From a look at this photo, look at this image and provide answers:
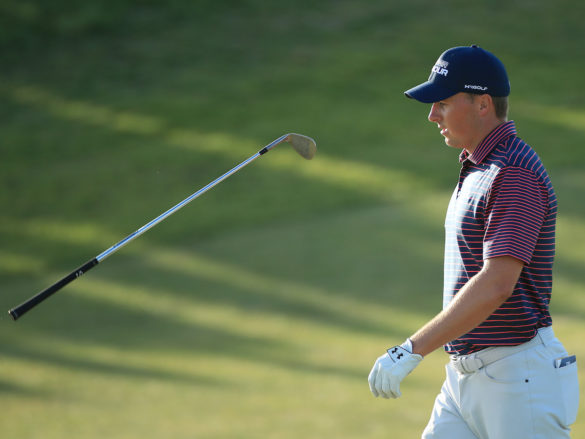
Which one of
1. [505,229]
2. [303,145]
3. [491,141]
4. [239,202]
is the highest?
[239,202]

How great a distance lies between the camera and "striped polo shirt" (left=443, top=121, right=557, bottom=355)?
2.14m

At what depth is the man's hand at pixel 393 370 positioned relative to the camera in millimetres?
2152

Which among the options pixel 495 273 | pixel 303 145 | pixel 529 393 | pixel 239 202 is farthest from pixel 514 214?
pixel 239 202

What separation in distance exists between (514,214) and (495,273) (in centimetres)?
15

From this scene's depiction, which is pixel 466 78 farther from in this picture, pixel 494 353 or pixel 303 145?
pixel 303 145

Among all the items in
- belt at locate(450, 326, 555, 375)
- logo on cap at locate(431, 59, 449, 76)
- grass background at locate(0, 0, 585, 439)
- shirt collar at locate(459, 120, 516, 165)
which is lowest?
belt at locate(450, 326, 555, 375)

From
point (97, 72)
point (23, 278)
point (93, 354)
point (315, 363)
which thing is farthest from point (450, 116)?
point (97, 72)

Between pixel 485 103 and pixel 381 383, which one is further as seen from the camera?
pixel 485 103

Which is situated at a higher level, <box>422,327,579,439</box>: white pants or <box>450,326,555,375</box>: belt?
<box>450,326,555,375</box>: belt

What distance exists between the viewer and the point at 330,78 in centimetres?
1082

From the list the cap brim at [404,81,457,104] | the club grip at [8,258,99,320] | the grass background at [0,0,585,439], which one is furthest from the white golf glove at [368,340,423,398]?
the grass background at [0,0,585,439]

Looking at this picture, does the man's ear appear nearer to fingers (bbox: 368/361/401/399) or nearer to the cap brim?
the cap brim

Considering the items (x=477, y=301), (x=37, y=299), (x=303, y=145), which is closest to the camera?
(x=477, y=301)

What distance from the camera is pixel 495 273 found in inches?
83.0
